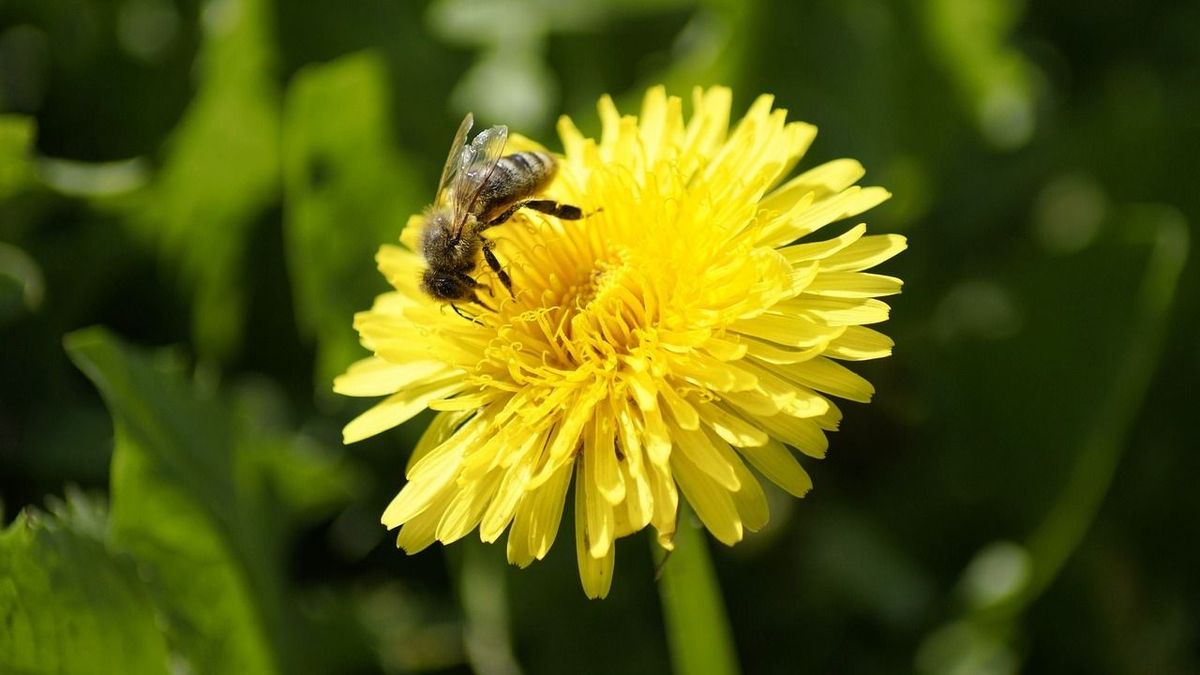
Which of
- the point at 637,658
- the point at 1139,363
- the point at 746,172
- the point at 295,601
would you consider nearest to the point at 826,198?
the point at 746,172

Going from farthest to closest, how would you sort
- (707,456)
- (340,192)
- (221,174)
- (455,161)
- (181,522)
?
(221,174), (340,192), (181,522), (455,161), (707,456)

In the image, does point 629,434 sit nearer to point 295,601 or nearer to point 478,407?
point 478,407

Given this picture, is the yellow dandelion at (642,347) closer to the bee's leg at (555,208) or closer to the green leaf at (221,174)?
the bee's leg at (555,208)

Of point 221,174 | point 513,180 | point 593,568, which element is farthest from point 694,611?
point 221,174

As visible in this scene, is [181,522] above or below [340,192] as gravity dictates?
below

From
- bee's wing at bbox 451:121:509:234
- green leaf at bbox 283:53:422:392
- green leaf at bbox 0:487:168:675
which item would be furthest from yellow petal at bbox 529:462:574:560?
green leaf at bbox 283:53:422:392

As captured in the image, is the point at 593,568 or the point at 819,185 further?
the point at 819,185

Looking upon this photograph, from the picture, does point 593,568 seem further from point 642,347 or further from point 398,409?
point 398,409
